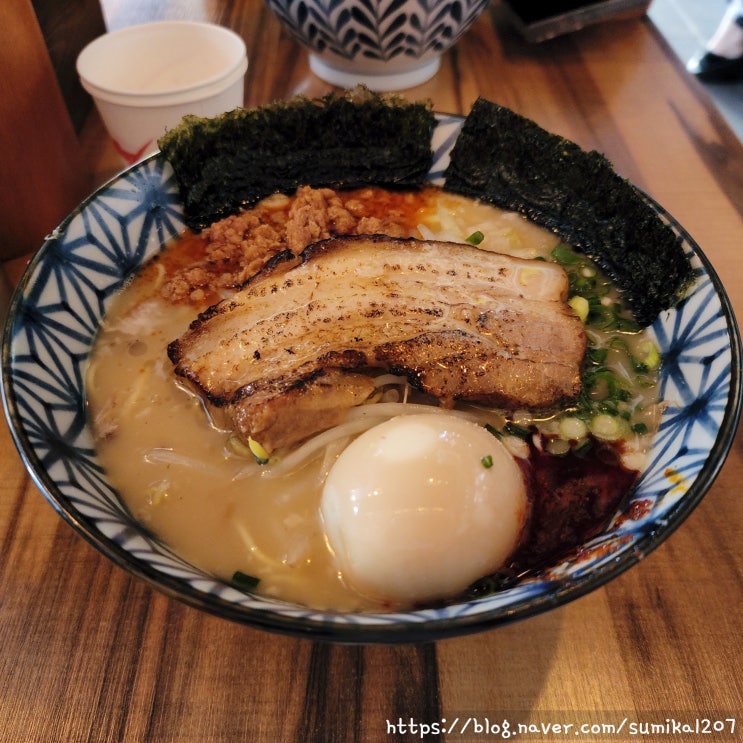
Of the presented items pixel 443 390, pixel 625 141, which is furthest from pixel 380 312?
pixel 625 141

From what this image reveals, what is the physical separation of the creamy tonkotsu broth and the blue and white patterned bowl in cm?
6

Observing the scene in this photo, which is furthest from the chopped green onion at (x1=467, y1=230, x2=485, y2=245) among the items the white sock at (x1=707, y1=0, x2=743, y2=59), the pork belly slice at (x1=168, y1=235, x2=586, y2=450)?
the white sock at (x1=707, y1=0, x2=743, y2=59)

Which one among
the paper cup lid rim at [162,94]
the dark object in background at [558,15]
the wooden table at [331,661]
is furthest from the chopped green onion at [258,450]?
the dark object in background at [558,15]

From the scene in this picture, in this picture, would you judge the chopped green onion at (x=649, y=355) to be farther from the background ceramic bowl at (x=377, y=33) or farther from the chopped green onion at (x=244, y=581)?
the background ceramic bowl at (x=377, y=33)

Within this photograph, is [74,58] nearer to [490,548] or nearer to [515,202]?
[515,202]

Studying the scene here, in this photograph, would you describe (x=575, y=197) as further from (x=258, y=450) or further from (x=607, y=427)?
(x=258, y=450)

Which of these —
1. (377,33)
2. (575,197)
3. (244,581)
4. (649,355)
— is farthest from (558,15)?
(244,581)

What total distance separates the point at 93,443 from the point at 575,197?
1.63 m

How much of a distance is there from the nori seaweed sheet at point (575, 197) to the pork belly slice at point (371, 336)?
25cm

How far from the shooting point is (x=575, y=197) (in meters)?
2.00

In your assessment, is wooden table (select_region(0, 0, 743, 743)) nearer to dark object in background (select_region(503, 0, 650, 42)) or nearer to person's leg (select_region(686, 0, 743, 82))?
dark object in background (select_region(503, 0, 650, 42))

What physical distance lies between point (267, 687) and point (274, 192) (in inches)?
63.0

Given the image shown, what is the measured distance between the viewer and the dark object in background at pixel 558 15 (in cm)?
307

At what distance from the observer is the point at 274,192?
2170 millimetres
